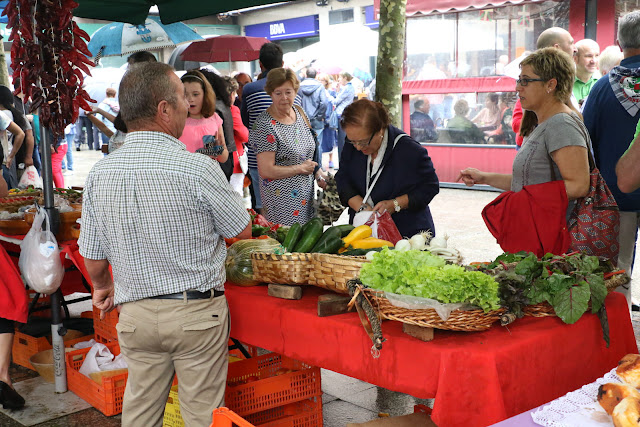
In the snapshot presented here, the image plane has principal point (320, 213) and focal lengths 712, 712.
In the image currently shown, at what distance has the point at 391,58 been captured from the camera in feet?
22.0

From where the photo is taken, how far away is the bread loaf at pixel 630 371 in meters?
2.01

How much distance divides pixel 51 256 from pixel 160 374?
170cm

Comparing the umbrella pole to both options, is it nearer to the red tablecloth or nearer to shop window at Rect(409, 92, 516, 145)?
the red tablecloth

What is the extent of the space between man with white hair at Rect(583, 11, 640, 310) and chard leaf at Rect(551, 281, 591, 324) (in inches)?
86.1

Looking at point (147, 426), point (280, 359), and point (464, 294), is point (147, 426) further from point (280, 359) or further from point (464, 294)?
point (464, 294)

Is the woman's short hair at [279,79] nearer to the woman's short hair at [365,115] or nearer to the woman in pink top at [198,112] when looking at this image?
the woman in pink top at [198,112]

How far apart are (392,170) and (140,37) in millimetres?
7728

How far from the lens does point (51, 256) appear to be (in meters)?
4.30

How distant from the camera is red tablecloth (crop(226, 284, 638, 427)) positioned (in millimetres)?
2400

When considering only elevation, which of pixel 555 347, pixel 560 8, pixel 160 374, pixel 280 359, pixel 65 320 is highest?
pixel 560 8

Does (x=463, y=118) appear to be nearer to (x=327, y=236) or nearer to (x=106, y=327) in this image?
(x=106, y=327)

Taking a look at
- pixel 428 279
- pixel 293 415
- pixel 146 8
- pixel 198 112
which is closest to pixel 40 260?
pixel 293 415

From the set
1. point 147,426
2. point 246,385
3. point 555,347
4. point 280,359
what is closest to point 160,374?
point 147,426

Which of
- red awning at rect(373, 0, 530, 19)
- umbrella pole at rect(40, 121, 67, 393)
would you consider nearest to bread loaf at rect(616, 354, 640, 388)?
umbrella pole at rect(40, 121, 67, 393)
